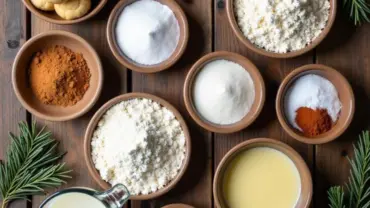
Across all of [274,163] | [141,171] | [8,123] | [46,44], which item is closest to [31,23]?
[46,44]

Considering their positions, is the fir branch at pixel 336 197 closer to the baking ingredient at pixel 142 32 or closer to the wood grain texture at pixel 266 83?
the wood grain texture at pixel 266 83

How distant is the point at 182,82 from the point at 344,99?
0.90ft

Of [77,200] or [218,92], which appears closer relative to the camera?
[77,200]

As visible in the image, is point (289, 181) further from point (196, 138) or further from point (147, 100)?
point (147, 100)

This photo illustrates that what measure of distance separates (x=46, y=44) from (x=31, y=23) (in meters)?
0.05

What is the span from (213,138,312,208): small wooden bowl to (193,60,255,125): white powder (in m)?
0.05

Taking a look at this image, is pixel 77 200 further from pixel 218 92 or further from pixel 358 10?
pixel 358 10

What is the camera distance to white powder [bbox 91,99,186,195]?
0.91 m

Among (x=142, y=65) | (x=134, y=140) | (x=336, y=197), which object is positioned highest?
(x=142, y=65)

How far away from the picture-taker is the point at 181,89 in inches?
37.8

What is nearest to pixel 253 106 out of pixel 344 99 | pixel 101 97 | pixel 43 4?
pixel 344 99

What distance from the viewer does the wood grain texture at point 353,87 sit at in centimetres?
96

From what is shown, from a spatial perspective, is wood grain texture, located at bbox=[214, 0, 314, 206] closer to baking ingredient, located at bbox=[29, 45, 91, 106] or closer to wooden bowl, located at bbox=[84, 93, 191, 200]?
wooden bowl, located at bbox=[84, 93, 191, 200]

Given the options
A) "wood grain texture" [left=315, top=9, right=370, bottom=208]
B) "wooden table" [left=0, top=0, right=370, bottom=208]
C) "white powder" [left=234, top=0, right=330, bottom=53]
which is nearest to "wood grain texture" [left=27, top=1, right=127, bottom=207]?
"wooden table" [left=0, top=0, right=370, bottom=208]
